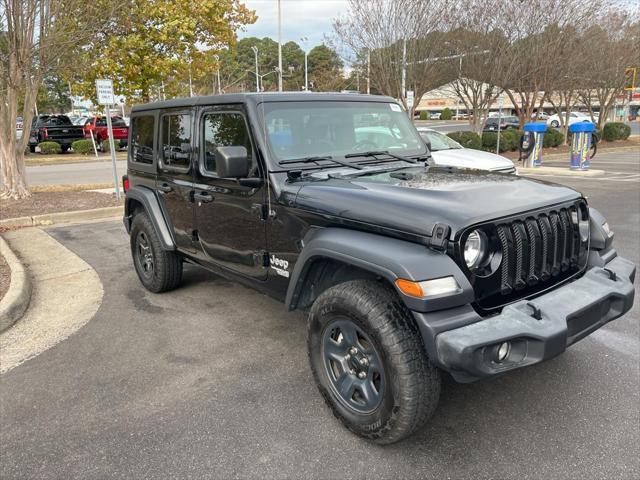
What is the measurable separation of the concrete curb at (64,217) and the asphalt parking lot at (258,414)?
518cm

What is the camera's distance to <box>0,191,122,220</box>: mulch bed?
941 cm

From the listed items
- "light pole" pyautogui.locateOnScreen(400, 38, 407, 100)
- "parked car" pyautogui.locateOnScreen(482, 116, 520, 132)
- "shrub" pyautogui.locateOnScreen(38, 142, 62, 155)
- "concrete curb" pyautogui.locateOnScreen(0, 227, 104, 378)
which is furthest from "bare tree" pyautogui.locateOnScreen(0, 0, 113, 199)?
"parked car" pyautogui.locateOnScreen(482, 116, 520, 132)

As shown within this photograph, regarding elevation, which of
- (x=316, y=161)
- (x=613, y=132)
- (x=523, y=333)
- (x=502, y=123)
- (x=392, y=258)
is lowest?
(x=523, y=333)

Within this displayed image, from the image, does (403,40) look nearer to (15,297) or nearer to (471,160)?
(471,160)

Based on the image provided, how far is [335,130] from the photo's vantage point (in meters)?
3.78

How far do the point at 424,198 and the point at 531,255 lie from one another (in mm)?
658

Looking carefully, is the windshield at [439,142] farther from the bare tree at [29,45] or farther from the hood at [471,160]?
the bare tree at [29,45]

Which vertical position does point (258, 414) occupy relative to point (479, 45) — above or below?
below

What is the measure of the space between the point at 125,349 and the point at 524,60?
18946 millimetres

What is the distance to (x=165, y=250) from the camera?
15.9 feet

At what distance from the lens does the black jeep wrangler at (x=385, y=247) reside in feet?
8.03

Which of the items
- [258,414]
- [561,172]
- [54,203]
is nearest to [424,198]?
[258,414]

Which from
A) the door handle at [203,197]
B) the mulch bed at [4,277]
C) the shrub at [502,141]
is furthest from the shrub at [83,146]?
the door handle at [203,197]

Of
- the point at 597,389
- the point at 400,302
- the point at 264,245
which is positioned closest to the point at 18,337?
the point at 264,245
